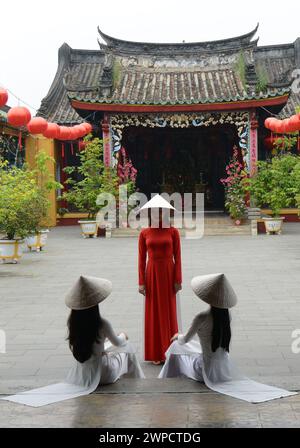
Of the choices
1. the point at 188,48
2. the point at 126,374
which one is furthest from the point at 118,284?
the point at 188,48

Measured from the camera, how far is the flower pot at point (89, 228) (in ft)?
53.9

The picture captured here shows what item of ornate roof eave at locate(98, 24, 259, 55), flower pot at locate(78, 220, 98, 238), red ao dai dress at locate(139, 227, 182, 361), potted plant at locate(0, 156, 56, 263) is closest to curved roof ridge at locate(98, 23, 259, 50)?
ornate roof eave at locate(98, 24, 259, 55)

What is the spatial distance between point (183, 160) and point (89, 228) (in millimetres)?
5795

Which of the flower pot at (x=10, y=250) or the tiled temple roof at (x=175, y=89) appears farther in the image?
the tiled temple roof at (x=175, y=89)

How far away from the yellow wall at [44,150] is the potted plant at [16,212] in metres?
7.72

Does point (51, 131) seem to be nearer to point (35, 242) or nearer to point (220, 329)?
point (35, 242)

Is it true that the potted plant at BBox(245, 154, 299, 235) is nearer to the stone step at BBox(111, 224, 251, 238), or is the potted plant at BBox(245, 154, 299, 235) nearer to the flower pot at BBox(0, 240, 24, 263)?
the stone step at BBox(111, 224, 251, 238)

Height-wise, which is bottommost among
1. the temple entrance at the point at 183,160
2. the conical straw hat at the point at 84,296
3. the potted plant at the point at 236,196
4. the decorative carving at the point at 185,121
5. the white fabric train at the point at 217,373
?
the white fabric train at the point at 217,373

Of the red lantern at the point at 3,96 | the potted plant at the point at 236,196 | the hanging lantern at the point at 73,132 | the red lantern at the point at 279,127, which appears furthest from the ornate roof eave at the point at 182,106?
the red lantern at the point at 3,96

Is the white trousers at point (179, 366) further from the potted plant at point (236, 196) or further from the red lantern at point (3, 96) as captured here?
the potted plant at point (236, 196)

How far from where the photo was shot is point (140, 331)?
→ 645 cm

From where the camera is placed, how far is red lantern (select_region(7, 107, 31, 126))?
504 inches

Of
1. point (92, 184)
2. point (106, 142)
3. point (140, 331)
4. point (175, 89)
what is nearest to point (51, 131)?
point (92, 184)

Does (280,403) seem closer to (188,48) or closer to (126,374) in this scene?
(126,374)
